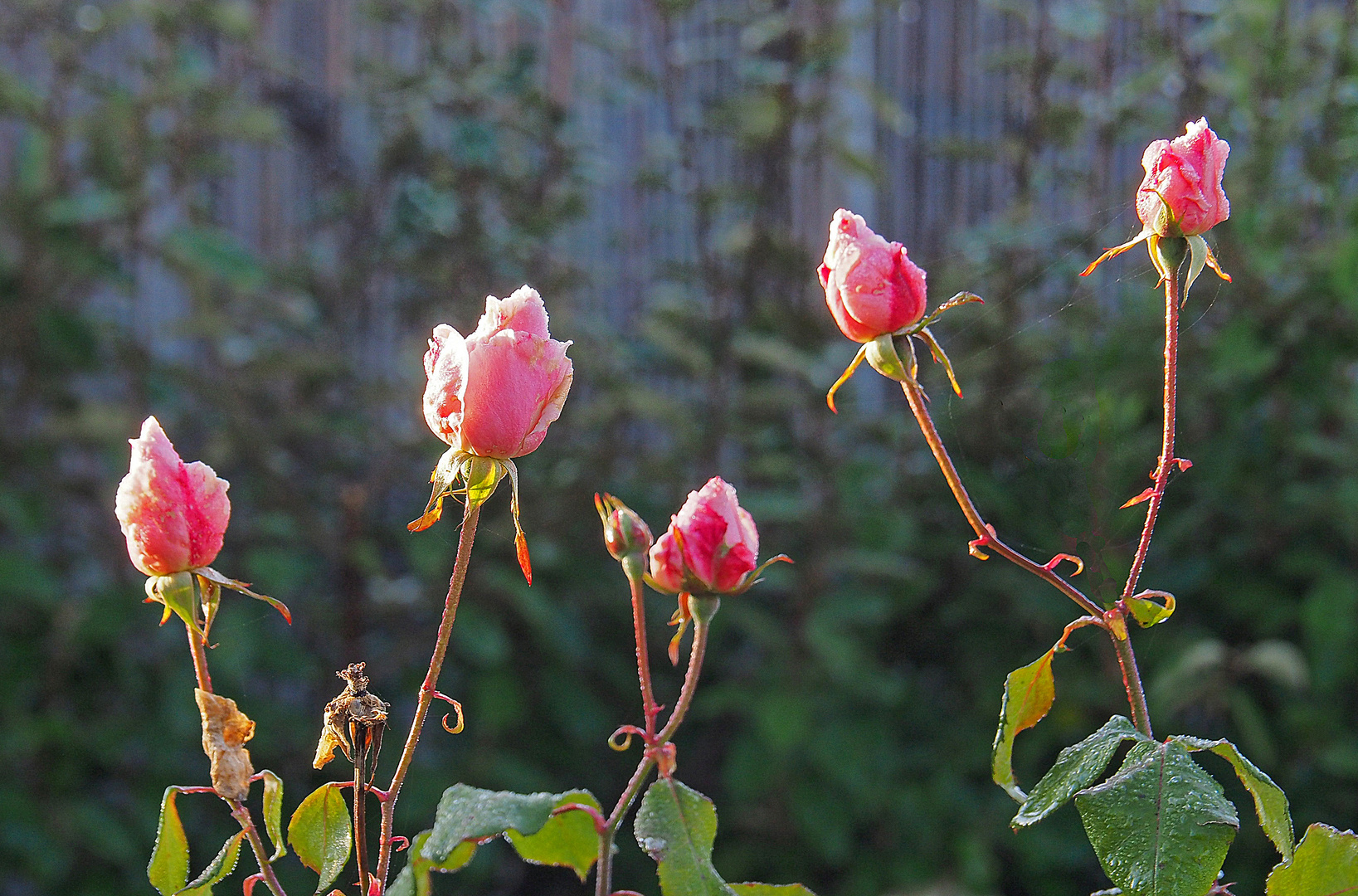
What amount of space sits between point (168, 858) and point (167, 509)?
0.12 meters

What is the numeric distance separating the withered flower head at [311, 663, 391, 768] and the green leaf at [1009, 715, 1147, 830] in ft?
0.57

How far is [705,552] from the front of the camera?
1.04 ft

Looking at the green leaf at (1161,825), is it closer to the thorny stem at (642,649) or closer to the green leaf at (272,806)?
the thorny stem at (642,649)

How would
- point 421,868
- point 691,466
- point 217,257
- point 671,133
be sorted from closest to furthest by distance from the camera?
point 421,868 → point 217,257 → point 691,466 → point 671,133

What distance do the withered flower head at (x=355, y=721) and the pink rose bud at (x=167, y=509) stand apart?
0.05 meters

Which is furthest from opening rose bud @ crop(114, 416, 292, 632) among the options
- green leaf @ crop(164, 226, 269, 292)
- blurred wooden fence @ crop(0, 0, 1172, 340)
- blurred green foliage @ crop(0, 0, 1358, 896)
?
blurred wooden fence @ crop(0, 0, 1172, 340)

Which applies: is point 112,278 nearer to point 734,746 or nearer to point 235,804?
point 734,746

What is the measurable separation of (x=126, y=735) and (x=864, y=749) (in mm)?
972

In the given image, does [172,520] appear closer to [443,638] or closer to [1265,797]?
[443,638]

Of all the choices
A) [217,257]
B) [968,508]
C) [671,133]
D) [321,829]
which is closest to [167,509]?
[321,829]

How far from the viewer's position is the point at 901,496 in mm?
1843

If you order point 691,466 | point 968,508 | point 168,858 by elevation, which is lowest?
point 691,466

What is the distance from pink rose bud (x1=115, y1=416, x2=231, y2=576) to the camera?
1.00ft

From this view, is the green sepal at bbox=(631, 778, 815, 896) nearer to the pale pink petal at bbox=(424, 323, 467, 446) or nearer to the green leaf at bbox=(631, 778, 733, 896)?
the green leaf at bbox=(631, 778, 733, 896)
